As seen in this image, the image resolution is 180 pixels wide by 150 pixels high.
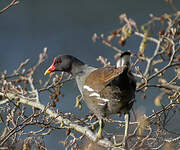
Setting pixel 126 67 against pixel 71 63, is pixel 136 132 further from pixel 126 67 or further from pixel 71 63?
pixel 71 63

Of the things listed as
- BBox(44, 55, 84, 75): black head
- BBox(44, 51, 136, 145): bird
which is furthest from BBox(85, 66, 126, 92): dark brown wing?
BBox(44, 55, 84, 75): black head

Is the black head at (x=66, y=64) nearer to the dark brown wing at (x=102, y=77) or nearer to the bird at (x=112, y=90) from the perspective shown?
the bird at (x=112, y=90)

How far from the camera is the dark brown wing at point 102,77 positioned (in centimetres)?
328

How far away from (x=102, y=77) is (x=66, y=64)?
1.04m

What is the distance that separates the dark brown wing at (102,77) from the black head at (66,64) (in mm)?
618

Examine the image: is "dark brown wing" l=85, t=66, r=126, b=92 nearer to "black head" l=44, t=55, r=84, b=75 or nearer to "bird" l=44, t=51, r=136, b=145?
"bird" l=44, t=51, r=136, b=145

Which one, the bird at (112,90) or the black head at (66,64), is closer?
the bird at (112,90)

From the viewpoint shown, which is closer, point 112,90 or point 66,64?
point 112,90

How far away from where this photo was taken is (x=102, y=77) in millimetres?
3561

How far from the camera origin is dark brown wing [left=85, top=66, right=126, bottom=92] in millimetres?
3279

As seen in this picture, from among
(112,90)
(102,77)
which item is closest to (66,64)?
(102,77)

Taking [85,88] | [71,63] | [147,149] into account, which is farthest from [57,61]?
[147,149]

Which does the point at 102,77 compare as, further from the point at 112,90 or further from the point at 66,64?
the point at 66,64

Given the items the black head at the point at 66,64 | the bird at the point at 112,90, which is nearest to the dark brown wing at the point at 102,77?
the bird at the point at 112,90
